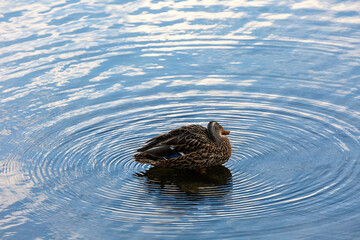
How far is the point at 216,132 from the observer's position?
32.1 feet

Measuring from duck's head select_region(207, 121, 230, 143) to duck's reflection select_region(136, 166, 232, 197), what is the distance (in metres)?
0.47

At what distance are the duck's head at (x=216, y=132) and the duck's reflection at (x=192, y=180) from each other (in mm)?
475

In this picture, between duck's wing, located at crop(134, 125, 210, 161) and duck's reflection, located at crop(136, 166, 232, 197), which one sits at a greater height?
duck's wing, located at crop(134, 125, 210, 161)

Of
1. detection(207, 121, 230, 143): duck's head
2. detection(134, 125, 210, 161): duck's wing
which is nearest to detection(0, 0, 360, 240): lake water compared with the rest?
detection(134, 125, 210, 161): duck's wing

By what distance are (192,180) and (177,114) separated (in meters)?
2.08

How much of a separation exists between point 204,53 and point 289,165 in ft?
16.5

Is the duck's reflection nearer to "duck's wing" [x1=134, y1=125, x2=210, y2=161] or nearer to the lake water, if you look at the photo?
the lake water

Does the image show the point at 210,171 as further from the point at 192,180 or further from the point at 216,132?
the point at 216,132

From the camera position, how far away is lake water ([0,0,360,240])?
7.87 m

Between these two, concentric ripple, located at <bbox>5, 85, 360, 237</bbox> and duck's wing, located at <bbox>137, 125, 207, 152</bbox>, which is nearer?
concentric ripple, located at <bbox>5, 85, 360, 237</bbox>

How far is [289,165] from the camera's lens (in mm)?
9188

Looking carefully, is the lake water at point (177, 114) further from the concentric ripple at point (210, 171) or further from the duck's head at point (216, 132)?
the duck's head at point (216, 132)

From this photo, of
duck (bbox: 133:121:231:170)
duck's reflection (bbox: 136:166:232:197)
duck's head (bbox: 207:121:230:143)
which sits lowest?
duck's reflection (bbox: 136:166:232:197)

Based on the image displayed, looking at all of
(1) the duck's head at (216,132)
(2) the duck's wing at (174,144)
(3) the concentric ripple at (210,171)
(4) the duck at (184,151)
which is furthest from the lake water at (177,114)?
(1) the duck's head at (216,132)
